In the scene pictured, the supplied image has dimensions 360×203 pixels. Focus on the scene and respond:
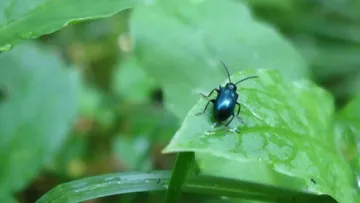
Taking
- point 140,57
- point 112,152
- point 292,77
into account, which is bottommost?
point 112,152

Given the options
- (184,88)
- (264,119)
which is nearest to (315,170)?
(264,119)

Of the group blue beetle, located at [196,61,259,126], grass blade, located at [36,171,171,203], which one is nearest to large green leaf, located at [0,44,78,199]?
grass blade, located at [36,171,171,203]

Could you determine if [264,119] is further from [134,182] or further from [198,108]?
[134,182]

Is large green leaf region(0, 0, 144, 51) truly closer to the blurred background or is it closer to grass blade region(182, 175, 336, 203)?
grass blade region(182, 175, 336, 203)

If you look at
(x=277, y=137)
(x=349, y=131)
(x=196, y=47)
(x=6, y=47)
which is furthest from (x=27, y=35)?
(x=349, y=131)

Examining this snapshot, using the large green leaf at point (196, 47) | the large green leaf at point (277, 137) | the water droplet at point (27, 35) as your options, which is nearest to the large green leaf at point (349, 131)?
the large green leaf at point (277, 137)

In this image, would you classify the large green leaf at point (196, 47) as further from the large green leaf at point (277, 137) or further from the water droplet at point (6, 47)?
A: the water droplet at point (6, 47)
